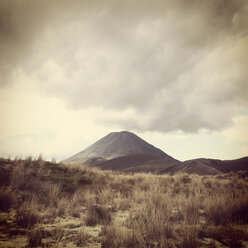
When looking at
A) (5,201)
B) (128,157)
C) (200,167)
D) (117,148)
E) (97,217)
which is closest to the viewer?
(97,217)

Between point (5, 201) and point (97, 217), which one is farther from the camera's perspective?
point (5, 201)

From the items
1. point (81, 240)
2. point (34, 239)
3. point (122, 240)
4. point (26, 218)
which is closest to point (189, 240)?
point (122, 240)

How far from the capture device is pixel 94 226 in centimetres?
395

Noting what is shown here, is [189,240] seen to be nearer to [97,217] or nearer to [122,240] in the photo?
[122,240]

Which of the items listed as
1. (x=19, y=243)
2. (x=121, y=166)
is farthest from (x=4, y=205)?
(x=121, y=166)

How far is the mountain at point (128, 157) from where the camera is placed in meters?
59.9

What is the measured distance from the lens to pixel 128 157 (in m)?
82.9

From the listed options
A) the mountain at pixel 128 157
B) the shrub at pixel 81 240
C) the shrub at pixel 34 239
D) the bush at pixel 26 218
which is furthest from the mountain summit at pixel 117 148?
the shrub at pixel 34 239

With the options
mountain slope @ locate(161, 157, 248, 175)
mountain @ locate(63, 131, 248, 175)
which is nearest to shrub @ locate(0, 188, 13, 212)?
mountain slope @ locate(161, 157, 248, 175)

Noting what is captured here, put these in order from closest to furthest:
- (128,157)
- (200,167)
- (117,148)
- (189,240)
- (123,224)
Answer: (189,240) → (123,224) → (200,167) → (128,157) → (117,148)

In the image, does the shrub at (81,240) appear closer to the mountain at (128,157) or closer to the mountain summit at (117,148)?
the mountain at (128,157)

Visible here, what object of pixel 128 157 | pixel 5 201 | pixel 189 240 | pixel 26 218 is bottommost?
pixel 189 240

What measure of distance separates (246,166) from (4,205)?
7648cm

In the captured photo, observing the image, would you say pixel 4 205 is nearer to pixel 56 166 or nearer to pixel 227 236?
pixel 227 236
